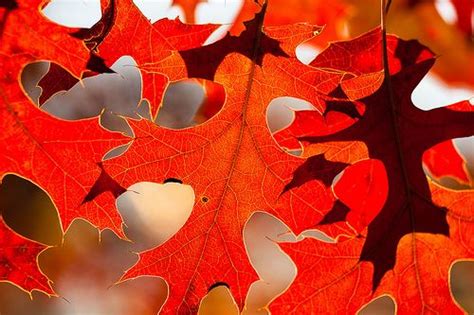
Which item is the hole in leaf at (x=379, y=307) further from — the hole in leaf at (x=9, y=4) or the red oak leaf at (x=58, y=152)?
the hole in leaf at (x=9, y=4)

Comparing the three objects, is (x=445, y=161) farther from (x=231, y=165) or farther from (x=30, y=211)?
(x=30, y=211)

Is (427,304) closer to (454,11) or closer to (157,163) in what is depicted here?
(157,163)

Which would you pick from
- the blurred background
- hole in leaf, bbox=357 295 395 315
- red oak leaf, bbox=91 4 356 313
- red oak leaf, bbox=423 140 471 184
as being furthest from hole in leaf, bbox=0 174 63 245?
red oak leaf, bbox=91 4 356 313

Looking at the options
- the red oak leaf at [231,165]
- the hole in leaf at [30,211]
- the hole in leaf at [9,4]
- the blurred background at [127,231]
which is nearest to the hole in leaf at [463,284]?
the blurred background at [127,231]

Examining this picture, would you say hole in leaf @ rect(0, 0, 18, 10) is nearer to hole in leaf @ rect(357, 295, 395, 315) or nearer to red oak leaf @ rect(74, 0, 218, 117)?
red oak leaf @ rect(74, 0, 218, 117)

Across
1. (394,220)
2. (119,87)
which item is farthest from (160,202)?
(394,220)

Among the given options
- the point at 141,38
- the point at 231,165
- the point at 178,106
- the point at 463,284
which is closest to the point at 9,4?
the point at 141,38
